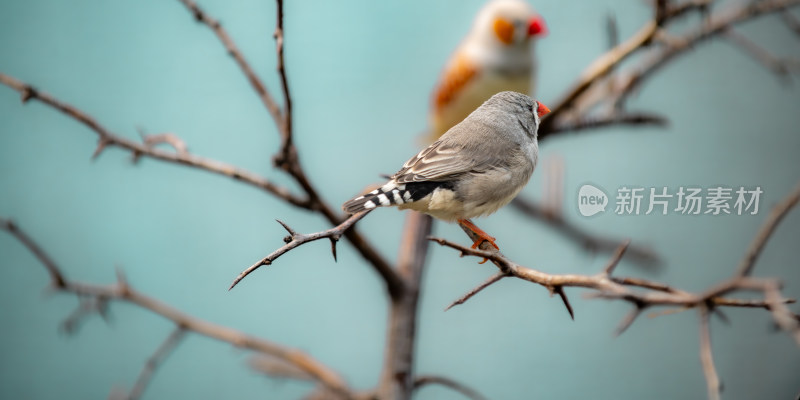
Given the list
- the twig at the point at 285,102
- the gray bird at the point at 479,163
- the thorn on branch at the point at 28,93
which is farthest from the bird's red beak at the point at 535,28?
the thorn on branch at the point at 28,93

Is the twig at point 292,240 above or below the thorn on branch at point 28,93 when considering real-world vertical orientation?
above

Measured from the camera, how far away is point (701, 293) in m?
0.40

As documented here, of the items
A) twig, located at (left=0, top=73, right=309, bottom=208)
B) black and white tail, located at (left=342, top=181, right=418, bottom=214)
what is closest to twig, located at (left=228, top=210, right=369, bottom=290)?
black and white tail, located at (left=342, top=181, right=418, bottom=214)

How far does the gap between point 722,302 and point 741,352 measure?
1343 mm

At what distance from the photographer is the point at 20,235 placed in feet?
2.78

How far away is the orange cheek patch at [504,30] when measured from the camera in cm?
69

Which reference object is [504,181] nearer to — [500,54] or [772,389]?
[500,54]

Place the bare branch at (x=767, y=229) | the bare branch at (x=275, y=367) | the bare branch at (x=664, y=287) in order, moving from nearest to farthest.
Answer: the bare branch at (x=664, y=287) < the bare branch at (x=767, y=229) < the bare branch at (x=275, y=367)

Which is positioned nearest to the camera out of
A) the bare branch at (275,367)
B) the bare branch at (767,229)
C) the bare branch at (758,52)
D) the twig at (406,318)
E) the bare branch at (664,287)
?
the bare branch at (664,287)

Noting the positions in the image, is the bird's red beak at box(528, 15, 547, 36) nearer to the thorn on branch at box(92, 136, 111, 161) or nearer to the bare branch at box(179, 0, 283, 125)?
the bare branch at box(179, 0, 283, 125)

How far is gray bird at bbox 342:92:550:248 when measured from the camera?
550 mm

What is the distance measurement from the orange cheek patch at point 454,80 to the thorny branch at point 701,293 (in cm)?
34

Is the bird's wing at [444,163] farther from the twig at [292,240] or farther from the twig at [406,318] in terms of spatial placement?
the twig at [406,318]

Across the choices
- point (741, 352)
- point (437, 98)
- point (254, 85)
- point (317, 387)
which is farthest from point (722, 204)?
point (741, 352)
